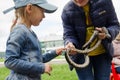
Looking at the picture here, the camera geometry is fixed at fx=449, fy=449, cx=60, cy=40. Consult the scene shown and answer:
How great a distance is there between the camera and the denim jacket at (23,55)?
3166 mm

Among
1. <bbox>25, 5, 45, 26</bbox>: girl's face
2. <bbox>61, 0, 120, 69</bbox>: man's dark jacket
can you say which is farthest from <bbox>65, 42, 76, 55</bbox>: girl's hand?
<bbox>25, 5, 45, 26</bbox>: girl's face

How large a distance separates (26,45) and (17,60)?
16 centimetres

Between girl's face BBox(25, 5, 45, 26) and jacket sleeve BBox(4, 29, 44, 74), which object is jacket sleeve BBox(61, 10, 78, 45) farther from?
jacket sleeve BBox(4, 29, 44, 74)

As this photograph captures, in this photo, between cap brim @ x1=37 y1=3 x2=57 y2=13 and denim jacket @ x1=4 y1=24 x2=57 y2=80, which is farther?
cap brim @ x1=37 y1=3 x2=57 y2=13

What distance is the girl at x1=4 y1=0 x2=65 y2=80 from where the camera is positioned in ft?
10.4

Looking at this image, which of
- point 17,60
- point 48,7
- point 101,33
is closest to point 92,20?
point 101,33

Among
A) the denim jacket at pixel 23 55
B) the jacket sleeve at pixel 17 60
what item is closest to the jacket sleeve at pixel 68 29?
the denim jacket at pixel 23 55

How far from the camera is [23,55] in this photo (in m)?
3.26

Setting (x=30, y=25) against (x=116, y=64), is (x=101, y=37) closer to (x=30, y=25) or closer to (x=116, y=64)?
(x=30, y=25)

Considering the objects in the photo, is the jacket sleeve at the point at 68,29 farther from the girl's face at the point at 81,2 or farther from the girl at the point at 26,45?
the girl at the point at 26,45

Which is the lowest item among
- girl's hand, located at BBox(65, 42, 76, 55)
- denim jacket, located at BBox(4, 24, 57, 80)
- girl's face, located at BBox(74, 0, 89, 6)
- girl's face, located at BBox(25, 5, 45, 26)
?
girl's hand, located at BBox(65, 42, 76, 55)

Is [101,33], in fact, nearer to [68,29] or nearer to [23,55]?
[68,29]

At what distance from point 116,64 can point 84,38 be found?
2164mm

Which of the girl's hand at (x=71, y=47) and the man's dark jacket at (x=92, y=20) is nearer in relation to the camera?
the girl's hand at (x=71, y=47)
